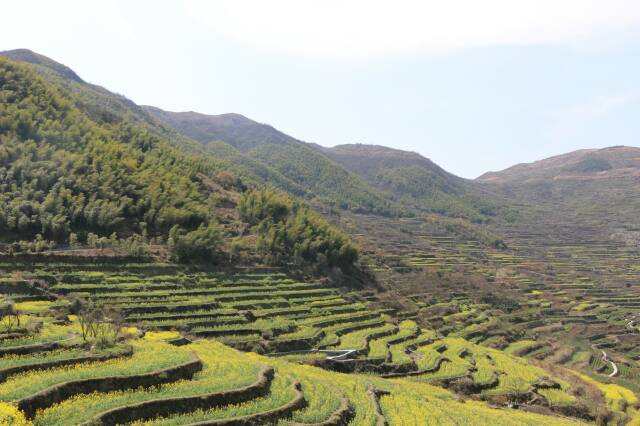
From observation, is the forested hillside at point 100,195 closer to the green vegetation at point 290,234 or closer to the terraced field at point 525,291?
the green vegetation at point 290,234

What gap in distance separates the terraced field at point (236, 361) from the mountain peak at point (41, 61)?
483 ft

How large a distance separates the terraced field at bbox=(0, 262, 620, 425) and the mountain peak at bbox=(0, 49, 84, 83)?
5801 inches

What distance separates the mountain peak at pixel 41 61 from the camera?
550 ft

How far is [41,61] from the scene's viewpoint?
172500mm

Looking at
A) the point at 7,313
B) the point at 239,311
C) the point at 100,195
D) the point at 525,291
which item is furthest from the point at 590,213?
the point at 7,313

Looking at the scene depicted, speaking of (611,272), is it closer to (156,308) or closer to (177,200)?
(177,200)

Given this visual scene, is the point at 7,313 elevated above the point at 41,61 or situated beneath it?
situated beneath

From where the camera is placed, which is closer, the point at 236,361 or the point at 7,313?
the point at 7,313

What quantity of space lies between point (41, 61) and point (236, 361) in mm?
180467

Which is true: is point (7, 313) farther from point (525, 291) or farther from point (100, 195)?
point (525, 291)

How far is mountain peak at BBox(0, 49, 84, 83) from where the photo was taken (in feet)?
550

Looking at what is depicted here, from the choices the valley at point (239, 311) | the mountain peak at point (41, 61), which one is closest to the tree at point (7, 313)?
the valley at point (239, 311)

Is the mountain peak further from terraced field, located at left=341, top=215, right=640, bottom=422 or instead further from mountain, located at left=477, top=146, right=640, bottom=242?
mountain, located at left=477, top=146, right=640, bottom=242

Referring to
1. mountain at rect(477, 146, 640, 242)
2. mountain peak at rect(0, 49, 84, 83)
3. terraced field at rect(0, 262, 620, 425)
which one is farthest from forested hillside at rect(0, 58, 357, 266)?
mountain peak at rect(0, 49, 84, 83)
